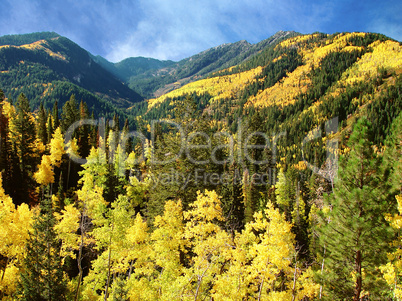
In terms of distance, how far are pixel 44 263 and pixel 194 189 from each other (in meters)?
13.8

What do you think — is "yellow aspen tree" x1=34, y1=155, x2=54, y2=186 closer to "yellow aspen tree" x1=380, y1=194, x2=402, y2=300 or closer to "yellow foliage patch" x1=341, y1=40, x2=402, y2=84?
"yellow aspen tree" x1=380, y1=194, x2=402, y2=300

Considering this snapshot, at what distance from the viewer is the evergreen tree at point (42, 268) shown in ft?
57.5

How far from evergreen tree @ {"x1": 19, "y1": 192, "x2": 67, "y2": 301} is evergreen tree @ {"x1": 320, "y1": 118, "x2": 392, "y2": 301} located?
18953 mm

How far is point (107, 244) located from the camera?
18281mm

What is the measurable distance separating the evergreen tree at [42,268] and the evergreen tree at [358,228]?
19.0m

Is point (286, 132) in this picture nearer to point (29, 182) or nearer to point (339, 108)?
point (339, 108)

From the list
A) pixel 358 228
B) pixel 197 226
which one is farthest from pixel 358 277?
pixel 197 226

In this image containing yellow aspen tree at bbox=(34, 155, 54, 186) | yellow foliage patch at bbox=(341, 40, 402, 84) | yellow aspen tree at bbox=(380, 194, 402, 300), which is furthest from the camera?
yellow foliage patch at bbox=(341, 40, 402, 84)

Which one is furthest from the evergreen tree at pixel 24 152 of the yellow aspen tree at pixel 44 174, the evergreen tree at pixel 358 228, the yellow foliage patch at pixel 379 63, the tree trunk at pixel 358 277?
the yellow foliage patch at pixel 379 63

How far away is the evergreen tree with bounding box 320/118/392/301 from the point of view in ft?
41.8

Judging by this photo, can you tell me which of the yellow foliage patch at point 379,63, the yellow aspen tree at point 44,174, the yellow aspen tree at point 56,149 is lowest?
the yellow aspen tree at point 44,174

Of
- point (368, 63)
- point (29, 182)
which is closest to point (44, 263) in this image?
point (29, 182)

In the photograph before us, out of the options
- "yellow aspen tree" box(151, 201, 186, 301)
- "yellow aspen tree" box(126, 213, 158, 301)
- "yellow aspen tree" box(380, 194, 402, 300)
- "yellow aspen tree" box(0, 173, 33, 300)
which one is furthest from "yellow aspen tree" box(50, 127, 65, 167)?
"yellow aspen tree" box(380, 194, 402, 300)

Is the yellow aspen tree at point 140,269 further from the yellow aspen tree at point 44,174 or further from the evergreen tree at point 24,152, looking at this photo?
the evergreen tree at point 24,152
